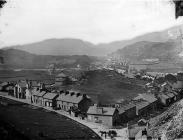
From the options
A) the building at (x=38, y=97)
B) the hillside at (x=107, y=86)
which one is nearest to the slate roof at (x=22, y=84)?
the building at (x=38, y=97)

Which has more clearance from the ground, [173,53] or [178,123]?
[173,53]

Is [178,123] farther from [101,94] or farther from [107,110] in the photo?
[101,94]

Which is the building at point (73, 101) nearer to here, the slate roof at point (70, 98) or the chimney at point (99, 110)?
the slate roof at point (70, 98)

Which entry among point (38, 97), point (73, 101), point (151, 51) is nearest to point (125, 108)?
point (73, 101)

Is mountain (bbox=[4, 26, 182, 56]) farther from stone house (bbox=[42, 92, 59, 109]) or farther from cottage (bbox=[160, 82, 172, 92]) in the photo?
stone house (bbox=[42, 92, 59, 109])

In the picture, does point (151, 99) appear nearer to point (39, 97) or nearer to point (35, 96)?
point (39, 97)

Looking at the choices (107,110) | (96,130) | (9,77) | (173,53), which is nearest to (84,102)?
(107,110)

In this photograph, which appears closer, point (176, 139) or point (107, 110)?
point (176, 139)
